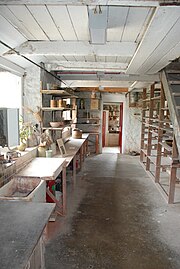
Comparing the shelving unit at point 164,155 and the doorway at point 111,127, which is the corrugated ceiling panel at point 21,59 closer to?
the shelving unit at point 164,155

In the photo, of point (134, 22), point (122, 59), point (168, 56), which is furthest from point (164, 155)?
point (134, 22)

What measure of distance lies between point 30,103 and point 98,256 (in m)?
2.71

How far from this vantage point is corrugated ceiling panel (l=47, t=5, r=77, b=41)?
1923 millimetres

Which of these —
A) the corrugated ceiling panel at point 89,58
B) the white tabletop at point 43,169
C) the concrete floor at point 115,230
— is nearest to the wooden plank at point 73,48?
the corrugated ceiling panel at point 89,58

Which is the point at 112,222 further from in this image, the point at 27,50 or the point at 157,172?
the point at 27,50

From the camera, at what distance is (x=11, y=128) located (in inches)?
106

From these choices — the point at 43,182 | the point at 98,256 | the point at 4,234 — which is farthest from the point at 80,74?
the point at 4,234

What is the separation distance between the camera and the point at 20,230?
141 centimetres

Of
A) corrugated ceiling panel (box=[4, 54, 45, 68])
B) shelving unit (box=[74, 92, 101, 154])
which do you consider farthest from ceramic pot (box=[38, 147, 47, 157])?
shelving unit (box=[74, 92, 101, 154])

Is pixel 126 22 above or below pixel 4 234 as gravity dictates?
above

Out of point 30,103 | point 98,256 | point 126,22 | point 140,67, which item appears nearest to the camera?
point 126,22

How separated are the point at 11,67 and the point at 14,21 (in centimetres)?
124

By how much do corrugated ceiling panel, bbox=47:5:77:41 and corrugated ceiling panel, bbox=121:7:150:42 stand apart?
565 mm

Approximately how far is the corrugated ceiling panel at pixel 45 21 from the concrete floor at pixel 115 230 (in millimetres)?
2407
